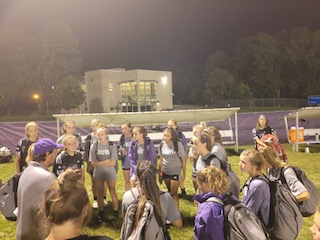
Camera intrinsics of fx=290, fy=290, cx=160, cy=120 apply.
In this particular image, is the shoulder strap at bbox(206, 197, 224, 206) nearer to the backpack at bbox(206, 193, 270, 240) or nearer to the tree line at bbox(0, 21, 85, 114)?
the backpack at bbox(206, 193, 270, 240)

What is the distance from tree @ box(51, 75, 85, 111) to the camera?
139ft

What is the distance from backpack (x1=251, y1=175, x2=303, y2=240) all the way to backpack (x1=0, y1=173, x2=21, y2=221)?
9.67 feet

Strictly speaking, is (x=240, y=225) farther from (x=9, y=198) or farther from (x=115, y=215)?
(x=115, y=215)

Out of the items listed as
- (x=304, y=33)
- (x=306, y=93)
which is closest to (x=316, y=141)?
(x=306, y=93)

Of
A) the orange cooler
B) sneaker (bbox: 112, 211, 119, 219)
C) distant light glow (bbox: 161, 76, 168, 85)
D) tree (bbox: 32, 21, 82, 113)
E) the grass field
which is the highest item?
tree (bbox: 32, 21, 82, 113)

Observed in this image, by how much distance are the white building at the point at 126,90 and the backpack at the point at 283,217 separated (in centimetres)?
4383

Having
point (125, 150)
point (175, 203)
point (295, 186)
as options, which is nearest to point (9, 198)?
point (175, 203)

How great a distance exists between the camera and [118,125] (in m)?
13.9

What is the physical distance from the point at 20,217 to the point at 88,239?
4.36 ft

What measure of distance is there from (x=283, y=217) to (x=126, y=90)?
45869 mm

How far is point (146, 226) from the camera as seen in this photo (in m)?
2.72

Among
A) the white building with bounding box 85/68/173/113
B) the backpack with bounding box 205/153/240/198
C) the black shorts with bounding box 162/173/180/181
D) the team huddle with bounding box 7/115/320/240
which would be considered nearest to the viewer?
the team huddle with bounding box 7/115/320/240

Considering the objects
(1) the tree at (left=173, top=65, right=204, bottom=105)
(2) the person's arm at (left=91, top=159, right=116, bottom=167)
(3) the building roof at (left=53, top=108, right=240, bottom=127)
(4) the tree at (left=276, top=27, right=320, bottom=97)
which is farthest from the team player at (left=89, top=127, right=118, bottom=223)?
(1) the tree at (left=173, top=65, right=204, bottom=105)

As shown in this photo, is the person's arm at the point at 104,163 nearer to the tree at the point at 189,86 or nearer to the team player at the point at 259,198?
the team player at the point at 259,198
